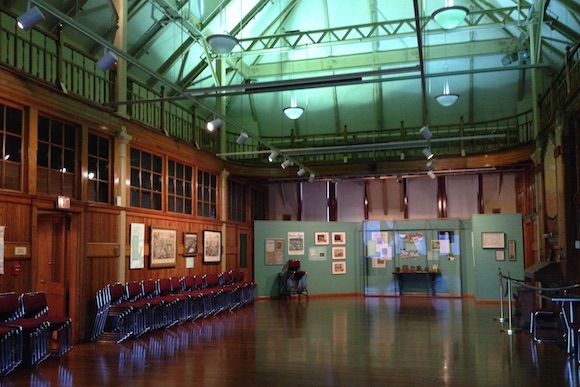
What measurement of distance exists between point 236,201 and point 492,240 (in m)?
7.80

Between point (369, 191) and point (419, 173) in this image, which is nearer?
point (419, 173)

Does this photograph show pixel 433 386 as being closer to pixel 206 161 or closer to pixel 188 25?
pixel 206 161

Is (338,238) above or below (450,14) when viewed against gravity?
below

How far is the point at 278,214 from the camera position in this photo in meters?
20.4

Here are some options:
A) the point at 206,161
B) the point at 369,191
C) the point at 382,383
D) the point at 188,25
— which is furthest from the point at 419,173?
the point at 382,383

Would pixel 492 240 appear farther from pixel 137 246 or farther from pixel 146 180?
pixel 137 246

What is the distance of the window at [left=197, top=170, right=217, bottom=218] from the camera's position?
14706 mm

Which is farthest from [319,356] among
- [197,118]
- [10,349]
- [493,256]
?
[197,118]

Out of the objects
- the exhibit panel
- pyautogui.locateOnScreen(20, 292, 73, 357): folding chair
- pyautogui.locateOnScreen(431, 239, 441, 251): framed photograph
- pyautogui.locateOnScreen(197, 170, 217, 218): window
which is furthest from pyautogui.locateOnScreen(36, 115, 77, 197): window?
pyautogui.locateOnScreen(431, 239, 441, 251): framed photograph

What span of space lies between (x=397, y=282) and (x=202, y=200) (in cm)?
727

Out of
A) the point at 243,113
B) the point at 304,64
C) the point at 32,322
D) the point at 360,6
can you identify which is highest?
the point at 360,6

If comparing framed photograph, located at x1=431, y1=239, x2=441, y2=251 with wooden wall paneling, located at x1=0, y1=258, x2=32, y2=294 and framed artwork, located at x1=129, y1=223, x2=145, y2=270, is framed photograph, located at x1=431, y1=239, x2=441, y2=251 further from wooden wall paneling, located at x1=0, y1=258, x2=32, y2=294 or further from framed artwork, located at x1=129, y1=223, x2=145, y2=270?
wooden wall paneling, located at x1=0, y1=258, x2=32, y2=294

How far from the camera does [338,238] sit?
18.4m

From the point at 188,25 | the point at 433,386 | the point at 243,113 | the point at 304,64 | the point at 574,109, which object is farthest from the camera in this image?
the point at 243,113
